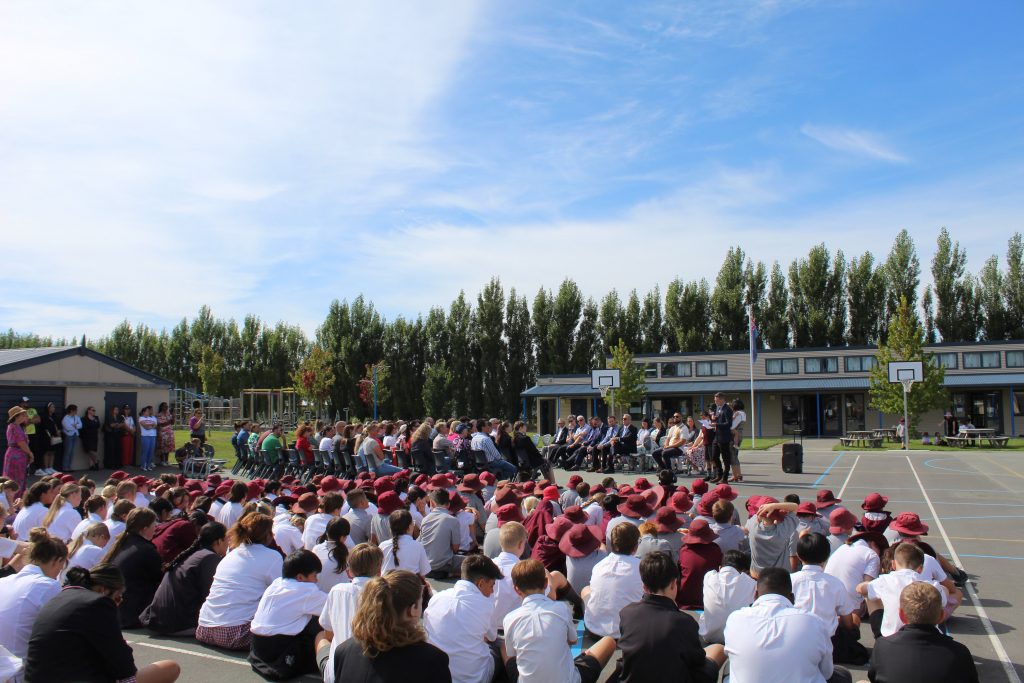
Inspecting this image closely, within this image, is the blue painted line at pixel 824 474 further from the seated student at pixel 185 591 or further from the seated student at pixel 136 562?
the seated student at pixel 136 562

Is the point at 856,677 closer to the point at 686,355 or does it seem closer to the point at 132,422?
the point at 132,422

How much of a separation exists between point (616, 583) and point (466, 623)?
1540 mm

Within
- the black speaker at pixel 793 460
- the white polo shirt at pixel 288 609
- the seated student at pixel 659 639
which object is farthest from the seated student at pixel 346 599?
the black speaker at pixel 793 460

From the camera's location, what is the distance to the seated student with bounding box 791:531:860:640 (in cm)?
534

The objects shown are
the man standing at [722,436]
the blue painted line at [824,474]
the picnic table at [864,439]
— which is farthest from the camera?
the picnic table at [864,439]

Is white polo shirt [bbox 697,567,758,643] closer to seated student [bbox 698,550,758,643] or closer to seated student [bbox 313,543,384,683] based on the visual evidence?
seated student [bbox 698,550,758,643]

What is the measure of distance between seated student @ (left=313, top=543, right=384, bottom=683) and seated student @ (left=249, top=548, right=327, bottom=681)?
0.29 metres

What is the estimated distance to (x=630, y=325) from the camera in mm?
61125

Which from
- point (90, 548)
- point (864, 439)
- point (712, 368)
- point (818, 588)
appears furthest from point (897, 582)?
point (712, 368)

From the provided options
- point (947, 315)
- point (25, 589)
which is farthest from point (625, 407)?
point (25, 589)

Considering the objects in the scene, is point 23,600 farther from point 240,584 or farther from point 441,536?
point 441,536

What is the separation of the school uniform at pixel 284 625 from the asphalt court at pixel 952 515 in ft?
0.74

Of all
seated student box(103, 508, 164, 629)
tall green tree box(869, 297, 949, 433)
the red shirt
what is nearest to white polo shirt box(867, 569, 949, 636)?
the red shirt

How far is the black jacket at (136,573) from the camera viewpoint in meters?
6.71
